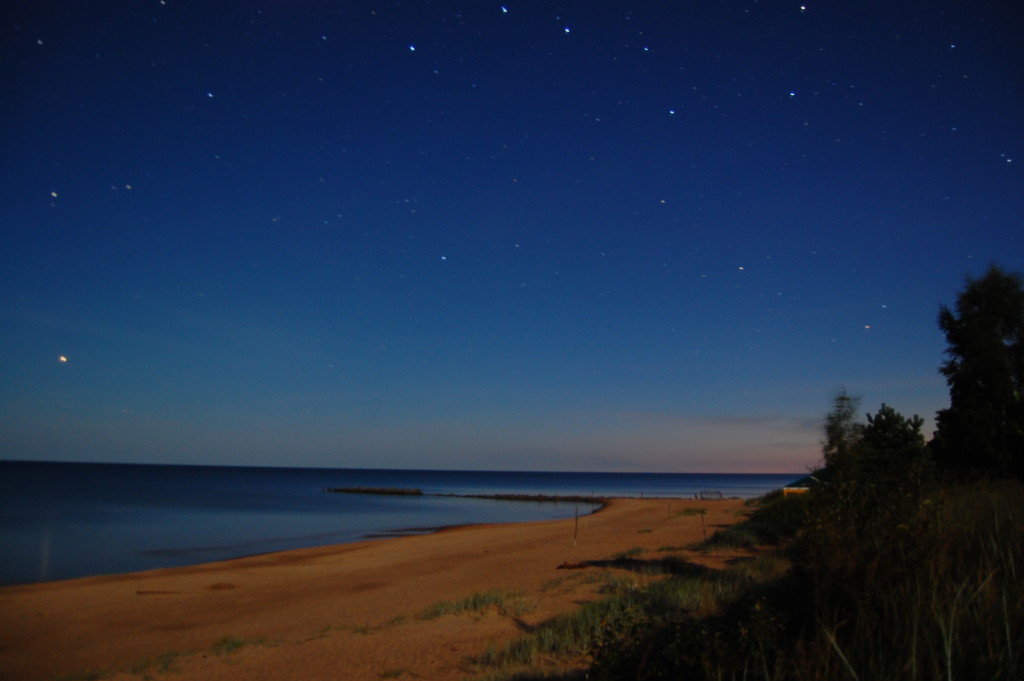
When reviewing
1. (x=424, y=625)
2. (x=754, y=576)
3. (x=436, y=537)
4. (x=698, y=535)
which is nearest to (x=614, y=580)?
(x=754, y=576)

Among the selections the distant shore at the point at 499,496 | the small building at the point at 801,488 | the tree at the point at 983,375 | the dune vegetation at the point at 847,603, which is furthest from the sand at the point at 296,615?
the distant shore at the point at 499,496

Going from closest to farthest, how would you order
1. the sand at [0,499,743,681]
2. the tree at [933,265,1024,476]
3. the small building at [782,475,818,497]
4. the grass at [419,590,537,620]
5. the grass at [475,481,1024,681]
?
the grass at [475,481,1024,681] → the sand at [0,499,743,681] → the grass at [419,590,537,620] → the tree at [933,265,1024,476] → the small building at [782,475,818,497]

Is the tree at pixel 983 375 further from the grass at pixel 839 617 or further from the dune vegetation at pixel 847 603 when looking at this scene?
the grass at pixel 839 617

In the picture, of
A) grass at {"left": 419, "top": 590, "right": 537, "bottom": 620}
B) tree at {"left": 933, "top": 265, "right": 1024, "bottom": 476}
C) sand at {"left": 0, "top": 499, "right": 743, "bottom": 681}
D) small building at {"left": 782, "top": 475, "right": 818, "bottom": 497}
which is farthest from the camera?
small building at {"left": 782, "top": 475, "right": 818, "bottom": 497}

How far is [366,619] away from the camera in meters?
12.0

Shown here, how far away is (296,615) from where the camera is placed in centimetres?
1326

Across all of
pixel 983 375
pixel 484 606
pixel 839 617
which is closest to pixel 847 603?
pixel 839 617

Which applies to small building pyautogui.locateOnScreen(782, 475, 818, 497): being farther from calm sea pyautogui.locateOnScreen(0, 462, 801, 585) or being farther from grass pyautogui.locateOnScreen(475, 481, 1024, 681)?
grass pyautogui.locateOnScreen(475, 481, 1024, 681)

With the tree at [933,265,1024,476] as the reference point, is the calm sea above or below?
below

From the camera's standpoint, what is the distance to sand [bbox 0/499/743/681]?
9070mm

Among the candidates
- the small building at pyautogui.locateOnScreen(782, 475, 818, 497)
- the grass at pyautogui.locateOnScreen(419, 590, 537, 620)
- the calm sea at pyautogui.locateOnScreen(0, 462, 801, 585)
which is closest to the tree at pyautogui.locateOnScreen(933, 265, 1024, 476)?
the small building at pyautogui.locateOnScreen(782, 475, 818, 497)

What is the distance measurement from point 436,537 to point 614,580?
21166 mm

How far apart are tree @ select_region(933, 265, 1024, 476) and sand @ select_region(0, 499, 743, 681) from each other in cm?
995

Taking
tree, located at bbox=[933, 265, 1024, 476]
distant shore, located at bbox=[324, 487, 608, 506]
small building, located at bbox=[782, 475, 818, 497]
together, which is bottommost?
distant shore, located at bbox=[324, 487, 608, 506]
